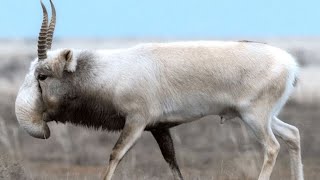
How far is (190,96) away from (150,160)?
338 inches

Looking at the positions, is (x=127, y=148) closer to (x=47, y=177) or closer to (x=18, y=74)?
(x=47, y=177)

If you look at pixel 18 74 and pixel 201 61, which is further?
pixel 18 74

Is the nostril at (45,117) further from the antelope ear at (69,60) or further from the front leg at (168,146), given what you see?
the front leg at (168,146)

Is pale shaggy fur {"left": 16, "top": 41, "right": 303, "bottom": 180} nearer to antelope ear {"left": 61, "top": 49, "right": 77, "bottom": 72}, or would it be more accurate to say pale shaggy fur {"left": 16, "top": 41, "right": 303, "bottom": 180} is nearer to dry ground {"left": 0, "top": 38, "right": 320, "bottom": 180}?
antelope ear {"left": 61, "top": 49, "right": 77, "bottom": 72}

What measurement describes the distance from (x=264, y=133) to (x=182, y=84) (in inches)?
45.5

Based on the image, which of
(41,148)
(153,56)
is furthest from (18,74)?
(153,56)

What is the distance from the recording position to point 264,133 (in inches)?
484

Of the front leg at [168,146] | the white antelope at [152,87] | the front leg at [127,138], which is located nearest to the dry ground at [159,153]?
the front leg at [168,146]

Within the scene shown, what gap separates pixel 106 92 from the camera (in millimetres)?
11867

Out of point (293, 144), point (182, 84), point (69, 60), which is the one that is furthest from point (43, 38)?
point (293, 144)

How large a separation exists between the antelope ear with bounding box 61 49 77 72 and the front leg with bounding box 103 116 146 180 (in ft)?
2.90

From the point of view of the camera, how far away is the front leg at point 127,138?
11.8 metres

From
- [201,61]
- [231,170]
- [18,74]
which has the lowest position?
[18,74]

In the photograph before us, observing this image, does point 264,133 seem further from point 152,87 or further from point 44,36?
point 44,36
